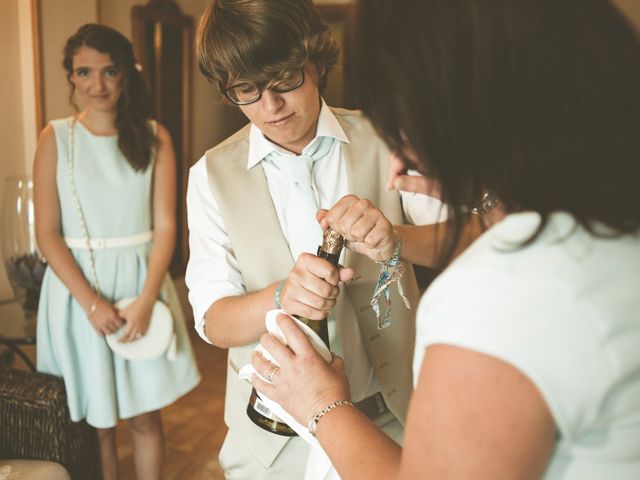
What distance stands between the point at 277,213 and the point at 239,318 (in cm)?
25

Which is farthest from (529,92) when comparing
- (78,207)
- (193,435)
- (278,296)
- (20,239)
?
(193,435)

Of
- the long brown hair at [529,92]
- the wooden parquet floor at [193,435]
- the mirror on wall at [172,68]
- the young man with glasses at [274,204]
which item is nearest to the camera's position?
the long brown hair at [529,92]

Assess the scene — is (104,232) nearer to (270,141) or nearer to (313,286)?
(270,141)

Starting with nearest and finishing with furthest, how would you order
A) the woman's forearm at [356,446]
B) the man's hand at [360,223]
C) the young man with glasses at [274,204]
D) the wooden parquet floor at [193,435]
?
the woman's forearm at [356,446]
the man's hand at [360,223]
the young man with glasses at [274,204]
the wooden parquet floor at [193,435]

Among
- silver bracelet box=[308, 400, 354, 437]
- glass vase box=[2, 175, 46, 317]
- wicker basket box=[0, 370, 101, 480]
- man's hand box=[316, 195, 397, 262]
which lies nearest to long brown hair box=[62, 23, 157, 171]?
glass vase box=[2, 175, 46, 317]

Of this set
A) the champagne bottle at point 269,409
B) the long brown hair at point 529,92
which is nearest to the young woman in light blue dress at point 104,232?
the champagne bottle at point 269,409

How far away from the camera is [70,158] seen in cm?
233

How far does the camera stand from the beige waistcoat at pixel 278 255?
4.36 feet

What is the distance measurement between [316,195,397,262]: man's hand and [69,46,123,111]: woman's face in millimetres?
1598

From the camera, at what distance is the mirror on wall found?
383 cm

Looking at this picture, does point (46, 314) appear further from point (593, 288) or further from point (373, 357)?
point (593, 288)

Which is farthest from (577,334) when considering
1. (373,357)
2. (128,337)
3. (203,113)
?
(203,113)

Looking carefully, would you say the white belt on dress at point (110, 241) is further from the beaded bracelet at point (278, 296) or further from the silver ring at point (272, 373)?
the silver ring at point (272, 373)

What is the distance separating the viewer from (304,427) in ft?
2.98
